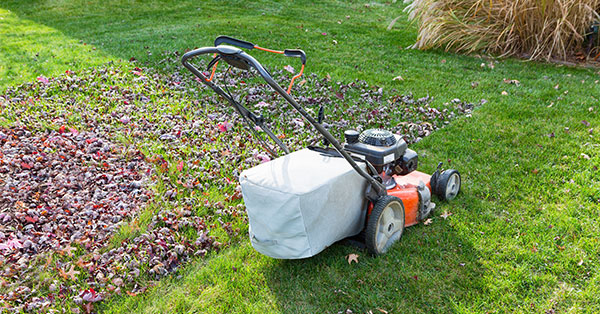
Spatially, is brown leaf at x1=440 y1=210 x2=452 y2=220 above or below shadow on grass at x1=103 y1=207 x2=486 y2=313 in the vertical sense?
above

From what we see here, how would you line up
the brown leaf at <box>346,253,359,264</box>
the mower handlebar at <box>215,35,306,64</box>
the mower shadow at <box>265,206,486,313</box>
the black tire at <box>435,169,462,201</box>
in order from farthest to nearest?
the black tire at <box>435,169,462,201</box> < the brown leaf at <box>346,253,359,264</box> < the mower shadow at <box>265,206,486,313</box> < the mower handlebar at <box>215,35,306,64</box>

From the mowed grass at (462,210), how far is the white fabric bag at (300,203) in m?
0.31

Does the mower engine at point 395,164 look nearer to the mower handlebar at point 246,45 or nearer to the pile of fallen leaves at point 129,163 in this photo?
the mower handlebar at point 246,45

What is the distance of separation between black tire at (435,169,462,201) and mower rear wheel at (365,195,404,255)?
0.69 metres

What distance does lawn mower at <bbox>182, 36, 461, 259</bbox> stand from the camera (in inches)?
114

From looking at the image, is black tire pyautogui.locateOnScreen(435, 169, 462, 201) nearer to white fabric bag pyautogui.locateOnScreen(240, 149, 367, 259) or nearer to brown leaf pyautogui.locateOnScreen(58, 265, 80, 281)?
white fabric bag pyautogui.locateOnScreen(240, 149, 367, 259)

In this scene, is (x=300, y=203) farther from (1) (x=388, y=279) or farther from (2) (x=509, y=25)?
(2) (x=509, y=25)

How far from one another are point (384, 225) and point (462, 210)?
950mm

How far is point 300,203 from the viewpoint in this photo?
9.43ft

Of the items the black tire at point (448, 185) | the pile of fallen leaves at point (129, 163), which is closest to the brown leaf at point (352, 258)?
the pile of fallen leaves at point (129, 163)

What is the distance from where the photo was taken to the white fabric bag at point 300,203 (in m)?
2.92

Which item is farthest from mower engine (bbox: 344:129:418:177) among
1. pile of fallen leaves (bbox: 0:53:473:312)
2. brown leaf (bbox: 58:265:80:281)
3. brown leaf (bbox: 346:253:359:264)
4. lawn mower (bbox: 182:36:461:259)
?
brown leaf (bbox: 58:265:80:281)

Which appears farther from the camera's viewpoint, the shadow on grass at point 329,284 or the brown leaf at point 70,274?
the brown leaf at point 70,274

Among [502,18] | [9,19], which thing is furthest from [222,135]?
[9,19]
